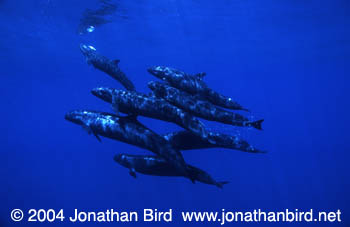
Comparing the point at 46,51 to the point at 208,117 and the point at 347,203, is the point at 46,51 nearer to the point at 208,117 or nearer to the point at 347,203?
the point at 208,117

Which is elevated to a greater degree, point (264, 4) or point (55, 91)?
point (55, 91)

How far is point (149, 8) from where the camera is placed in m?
25.8

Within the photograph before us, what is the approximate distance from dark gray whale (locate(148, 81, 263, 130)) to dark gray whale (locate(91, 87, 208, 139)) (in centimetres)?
24

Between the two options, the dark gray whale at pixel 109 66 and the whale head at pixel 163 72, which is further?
the dark gray whale at pixel 109 66

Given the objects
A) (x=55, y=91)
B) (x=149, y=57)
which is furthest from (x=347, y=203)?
Result: (x=55, y=91)

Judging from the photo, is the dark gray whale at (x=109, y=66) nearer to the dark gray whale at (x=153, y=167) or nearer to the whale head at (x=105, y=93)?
the dark gray whale at (x=153, y=167)

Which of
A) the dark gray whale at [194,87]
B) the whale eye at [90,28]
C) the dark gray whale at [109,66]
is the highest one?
the whale eye at [90,28]

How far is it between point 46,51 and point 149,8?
20398mm

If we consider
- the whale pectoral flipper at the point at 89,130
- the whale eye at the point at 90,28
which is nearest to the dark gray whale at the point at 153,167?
the whale pectoral flipper at the point at 89,130

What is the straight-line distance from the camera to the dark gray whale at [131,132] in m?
7.75

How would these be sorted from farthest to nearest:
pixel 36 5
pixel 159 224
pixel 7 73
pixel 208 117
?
pixel 7 73
pixel 159 224
pixel 36 5
pixel 208 117

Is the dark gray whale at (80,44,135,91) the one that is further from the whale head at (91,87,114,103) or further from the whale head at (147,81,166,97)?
the whale head at (147,81,166,97)

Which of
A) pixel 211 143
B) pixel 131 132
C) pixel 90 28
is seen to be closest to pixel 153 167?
pixel 131 132

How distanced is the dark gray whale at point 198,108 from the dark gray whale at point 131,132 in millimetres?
1135
